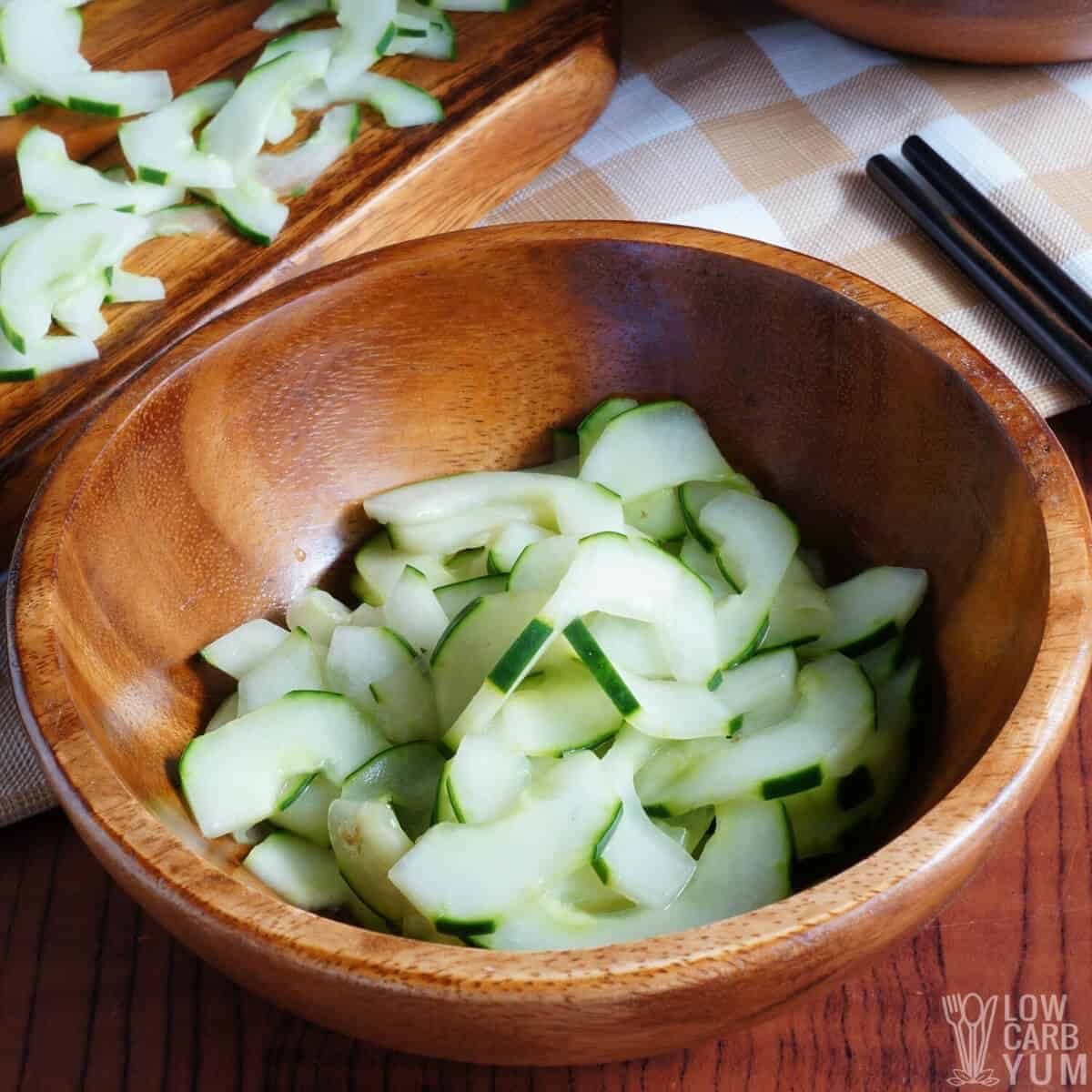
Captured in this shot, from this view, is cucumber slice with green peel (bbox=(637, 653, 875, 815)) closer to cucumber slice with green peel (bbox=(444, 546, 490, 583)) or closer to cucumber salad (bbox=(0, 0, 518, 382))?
cucumber slice with green peel (bbox=(444, 546, 490, 583))

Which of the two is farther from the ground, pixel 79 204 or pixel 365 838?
pixel 79 204

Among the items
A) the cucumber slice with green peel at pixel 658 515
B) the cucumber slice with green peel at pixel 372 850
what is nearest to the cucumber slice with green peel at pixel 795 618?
the cucumber slice with green peel at pixel 658 515

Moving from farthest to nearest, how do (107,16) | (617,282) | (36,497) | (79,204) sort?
(107,16), (79,204), (617,282), (36,497)

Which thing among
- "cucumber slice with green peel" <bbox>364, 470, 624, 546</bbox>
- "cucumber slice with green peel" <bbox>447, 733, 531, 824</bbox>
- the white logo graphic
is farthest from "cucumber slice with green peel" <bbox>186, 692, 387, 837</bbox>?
the white logo graphic

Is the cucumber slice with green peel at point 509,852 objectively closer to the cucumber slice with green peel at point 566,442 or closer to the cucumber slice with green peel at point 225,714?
the cucumber slice with green peel at point 225,714

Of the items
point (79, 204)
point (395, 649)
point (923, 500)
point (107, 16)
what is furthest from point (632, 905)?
point (107, 16)

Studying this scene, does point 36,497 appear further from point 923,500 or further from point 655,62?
point 655,62
